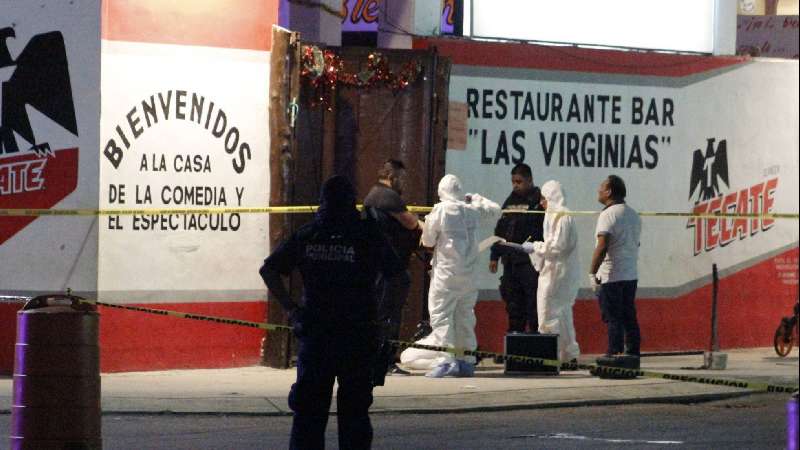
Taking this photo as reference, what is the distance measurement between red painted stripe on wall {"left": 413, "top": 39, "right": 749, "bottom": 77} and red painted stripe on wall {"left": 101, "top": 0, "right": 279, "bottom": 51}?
208 centimetres

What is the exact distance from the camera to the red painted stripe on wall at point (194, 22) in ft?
49.5

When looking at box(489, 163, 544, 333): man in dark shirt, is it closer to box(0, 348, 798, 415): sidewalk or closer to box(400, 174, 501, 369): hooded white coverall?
box(0, 348, 798, 415): sidewalk

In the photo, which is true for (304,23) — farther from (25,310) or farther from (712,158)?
(25,310)

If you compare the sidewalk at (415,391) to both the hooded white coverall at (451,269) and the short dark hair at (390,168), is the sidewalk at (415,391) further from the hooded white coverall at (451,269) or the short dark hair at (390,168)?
the short dark hair at (390,168)

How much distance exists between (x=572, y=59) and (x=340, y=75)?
3.00 m

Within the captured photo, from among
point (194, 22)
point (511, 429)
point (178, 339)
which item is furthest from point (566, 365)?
point (194, 22)

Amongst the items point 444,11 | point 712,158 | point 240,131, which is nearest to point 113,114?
point 240,131

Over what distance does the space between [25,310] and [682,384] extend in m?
7.94

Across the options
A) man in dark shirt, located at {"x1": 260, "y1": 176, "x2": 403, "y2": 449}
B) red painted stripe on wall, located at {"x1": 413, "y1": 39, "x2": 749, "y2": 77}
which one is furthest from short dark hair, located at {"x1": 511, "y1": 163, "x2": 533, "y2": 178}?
man in dark shirt, located at {"x1": 260, "y1": 176, "x2": 403, "y2": 449}

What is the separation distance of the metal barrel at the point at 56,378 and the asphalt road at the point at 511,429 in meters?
1.94

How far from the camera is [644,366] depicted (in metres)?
17.2

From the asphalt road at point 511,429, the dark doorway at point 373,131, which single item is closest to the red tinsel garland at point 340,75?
the dark doorway at point 373,131

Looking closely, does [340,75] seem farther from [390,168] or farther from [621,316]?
[621,316]

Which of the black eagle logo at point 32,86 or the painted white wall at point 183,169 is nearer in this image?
the black eagle logo at point 32,86
